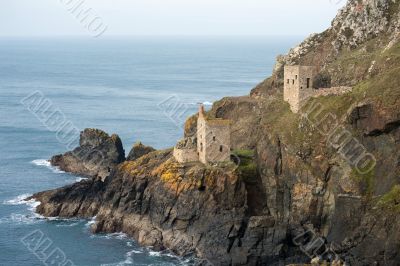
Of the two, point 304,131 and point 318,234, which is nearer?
point 318,234

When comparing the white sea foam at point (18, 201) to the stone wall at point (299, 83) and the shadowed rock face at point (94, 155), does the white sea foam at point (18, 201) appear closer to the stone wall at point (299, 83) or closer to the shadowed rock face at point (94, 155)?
the shadowed rock face at point (94, 155)

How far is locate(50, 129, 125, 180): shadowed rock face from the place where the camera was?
120 m

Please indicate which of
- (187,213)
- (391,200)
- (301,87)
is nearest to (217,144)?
(187,213)

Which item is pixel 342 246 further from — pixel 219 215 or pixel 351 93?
pixel 351 93

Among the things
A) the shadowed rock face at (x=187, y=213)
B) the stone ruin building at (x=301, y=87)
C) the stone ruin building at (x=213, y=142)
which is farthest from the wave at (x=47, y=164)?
the stone ruin building at (x=301, y=87)

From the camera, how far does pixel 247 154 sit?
93750mm

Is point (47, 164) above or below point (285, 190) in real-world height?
below

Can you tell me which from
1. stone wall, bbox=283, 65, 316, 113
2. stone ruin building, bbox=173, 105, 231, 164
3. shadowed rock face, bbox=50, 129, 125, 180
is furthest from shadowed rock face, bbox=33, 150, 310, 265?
shadowed rock face, bbox=50, 129, 125, 180

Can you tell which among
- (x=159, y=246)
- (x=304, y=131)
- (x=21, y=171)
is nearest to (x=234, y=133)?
(x=304, y=131)

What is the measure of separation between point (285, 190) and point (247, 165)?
21.7 feet

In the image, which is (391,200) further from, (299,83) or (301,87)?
(299,83)

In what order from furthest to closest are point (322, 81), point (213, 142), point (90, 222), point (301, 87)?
1. point (322, 81)
2. point (90, 222)
3. point (301, 87)
4. point (213, 142)

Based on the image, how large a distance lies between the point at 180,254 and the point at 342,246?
1861cm

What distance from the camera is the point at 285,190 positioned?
283 ft
